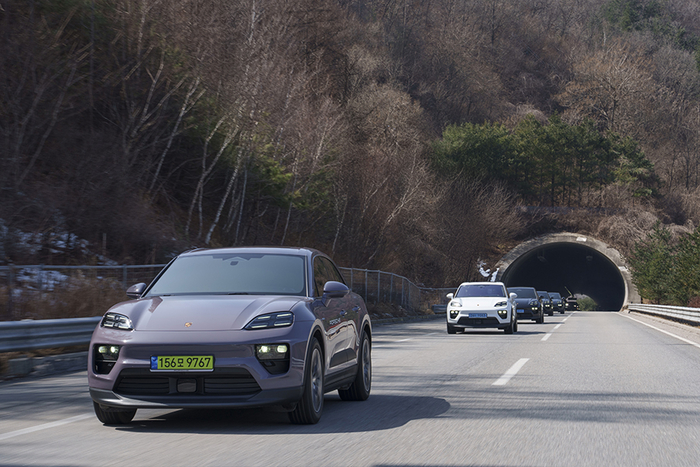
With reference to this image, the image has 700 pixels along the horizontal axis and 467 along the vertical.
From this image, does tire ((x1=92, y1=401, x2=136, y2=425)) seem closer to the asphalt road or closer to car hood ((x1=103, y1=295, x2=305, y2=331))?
the asphalt road

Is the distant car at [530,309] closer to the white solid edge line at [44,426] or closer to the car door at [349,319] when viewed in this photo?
the car door at [349,319]

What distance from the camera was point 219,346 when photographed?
244 inches

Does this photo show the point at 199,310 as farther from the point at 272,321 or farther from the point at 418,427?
the point at 418,427

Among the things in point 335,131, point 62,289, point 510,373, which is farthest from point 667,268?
point 62,289

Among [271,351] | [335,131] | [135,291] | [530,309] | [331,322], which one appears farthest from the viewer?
[335,131]

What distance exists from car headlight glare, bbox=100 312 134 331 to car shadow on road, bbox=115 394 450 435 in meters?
0.90

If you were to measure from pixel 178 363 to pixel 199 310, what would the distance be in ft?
1.85

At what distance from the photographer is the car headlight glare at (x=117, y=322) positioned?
21.2 ft

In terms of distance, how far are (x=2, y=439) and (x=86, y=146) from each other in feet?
56.9

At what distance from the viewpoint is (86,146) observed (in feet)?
73.2

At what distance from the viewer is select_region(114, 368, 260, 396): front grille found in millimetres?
6207

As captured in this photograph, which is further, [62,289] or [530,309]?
[530,309]

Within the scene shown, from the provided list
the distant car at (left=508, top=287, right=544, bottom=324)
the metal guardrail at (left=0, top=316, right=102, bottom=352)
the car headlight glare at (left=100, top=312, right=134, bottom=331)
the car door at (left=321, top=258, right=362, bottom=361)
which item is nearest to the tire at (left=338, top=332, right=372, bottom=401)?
the car door at (left=321, top=258, right=362, bottom=361)

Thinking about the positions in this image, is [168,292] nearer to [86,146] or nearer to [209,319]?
[209,319]
